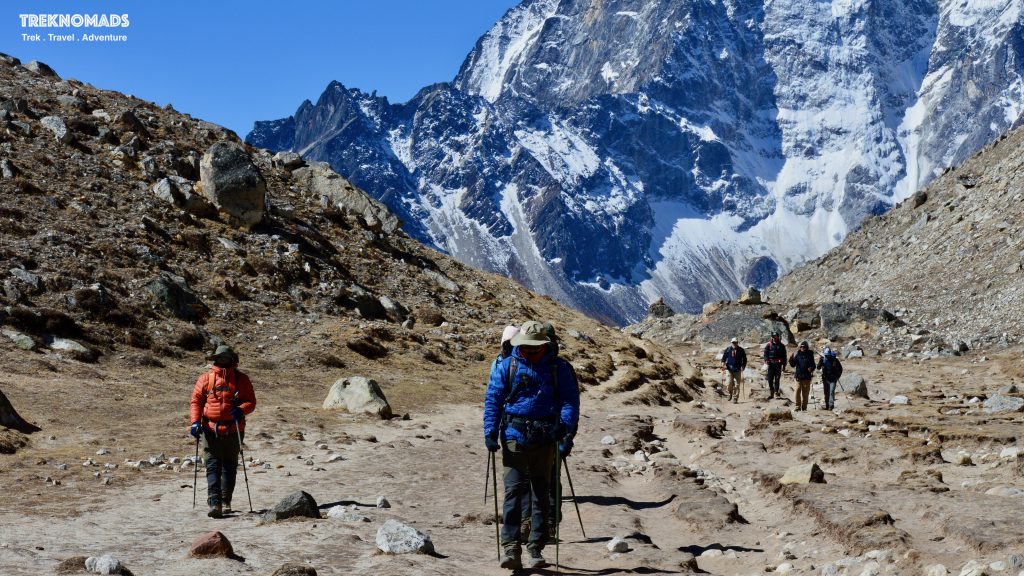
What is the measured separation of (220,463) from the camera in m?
13.2

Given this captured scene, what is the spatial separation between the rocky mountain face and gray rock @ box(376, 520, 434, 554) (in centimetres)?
1764

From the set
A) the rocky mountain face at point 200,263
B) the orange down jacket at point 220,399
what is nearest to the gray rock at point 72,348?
the rocky mountain face at point 200,263

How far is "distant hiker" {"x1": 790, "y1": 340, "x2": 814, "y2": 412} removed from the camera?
97.3 ft

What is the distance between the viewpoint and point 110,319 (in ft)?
95.7

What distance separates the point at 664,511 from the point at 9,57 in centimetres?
5493

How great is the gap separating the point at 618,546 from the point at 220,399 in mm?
6285

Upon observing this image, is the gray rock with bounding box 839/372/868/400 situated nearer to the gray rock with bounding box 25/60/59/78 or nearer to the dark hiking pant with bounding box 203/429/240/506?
the dark hiking pant with bounding box 203/429/240/506

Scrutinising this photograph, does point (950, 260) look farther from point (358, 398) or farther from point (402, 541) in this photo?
point (402, 541)

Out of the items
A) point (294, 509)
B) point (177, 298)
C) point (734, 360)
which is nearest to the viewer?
point (294, 509)

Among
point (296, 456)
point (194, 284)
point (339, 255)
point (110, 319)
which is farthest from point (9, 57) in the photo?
point (296, 456)

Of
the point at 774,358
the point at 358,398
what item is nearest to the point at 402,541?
the point at 358,398

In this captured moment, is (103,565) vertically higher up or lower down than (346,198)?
lower down

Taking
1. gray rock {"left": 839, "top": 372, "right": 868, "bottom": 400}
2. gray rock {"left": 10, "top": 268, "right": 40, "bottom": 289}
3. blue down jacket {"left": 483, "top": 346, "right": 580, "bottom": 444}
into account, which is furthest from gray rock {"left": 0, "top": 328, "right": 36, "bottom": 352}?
gray rock {"left": 839, "top": 372, "right": 868, "bottom": 400}

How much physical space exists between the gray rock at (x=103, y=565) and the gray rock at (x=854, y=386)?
31087 millimetres
